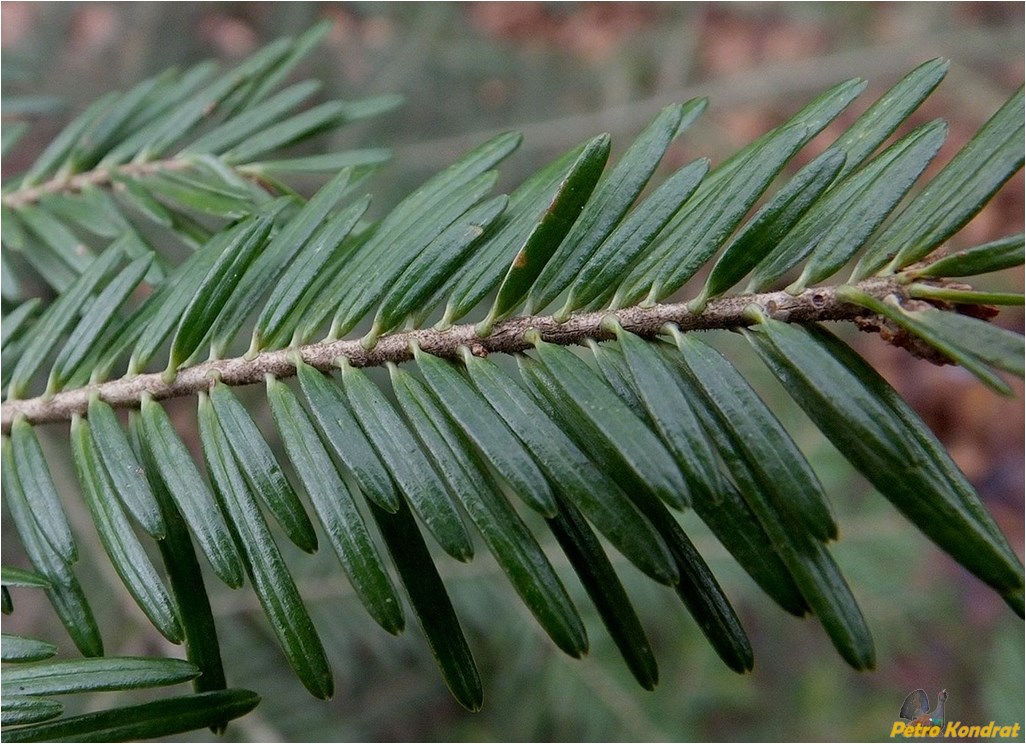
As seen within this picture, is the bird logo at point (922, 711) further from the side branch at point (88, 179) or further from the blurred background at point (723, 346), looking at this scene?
the side branch at point (88, 179)

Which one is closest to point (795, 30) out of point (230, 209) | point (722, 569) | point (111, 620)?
point (722, 569)

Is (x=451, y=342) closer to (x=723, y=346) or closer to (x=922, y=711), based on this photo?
(x=922, y=711)

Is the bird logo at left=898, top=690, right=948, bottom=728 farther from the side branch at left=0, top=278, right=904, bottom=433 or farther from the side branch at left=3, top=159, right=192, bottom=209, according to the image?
the side branch at left=3, top=159, right=192, bottom=209

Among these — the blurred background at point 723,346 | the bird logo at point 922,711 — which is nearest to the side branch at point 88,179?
the blurred background at point 723,346

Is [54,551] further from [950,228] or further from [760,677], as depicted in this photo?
[760,677]

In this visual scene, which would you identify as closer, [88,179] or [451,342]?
[451,342]

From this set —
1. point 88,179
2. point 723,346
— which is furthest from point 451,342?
point 723,346
